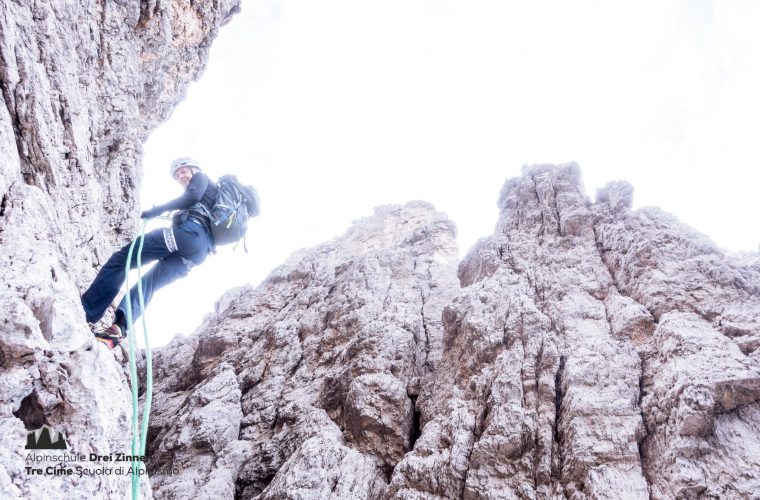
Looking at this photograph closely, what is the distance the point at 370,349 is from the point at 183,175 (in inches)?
205

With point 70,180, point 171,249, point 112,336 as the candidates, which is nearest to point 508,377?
point 171,249

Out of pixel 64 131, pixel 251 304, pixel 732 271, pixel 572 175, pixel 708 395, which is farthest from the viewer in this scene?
pixel 251 304

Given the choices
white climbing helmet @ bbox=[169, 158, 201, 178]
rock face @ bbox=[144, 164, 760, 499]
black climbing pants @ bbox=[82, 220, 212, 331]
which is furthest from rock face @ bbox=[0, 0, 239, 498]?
rock face @ bbox=[144, 164, 760, 499]

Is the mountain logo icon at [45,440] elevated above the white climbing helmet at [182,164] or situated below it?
below

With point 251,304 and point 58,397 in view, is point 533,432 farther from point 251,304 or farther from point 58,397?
point 251,304

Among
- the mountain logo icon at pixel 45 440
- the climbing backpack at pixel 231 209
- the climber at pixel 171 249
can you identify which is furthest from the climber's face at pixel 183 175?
the mountain logo icon at pixel 45 440

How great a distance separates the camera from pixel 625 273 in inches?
394

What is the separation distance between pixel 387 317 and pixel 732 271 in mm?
6927

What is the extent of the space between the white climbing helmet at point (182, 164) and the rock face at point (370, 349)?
174 centimetres

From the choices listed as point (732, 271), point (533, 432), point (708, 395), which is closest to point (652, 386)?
point (708, 395)

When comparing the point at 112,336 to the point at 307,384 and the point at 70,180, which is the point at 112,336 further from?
the point at 307,384

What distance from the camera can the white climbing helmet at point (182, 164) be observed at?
25.2ft

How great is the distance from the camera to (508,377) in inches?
320

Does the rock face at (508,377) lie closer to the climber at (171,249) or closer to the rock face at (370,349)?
the rock face at (370,349)
